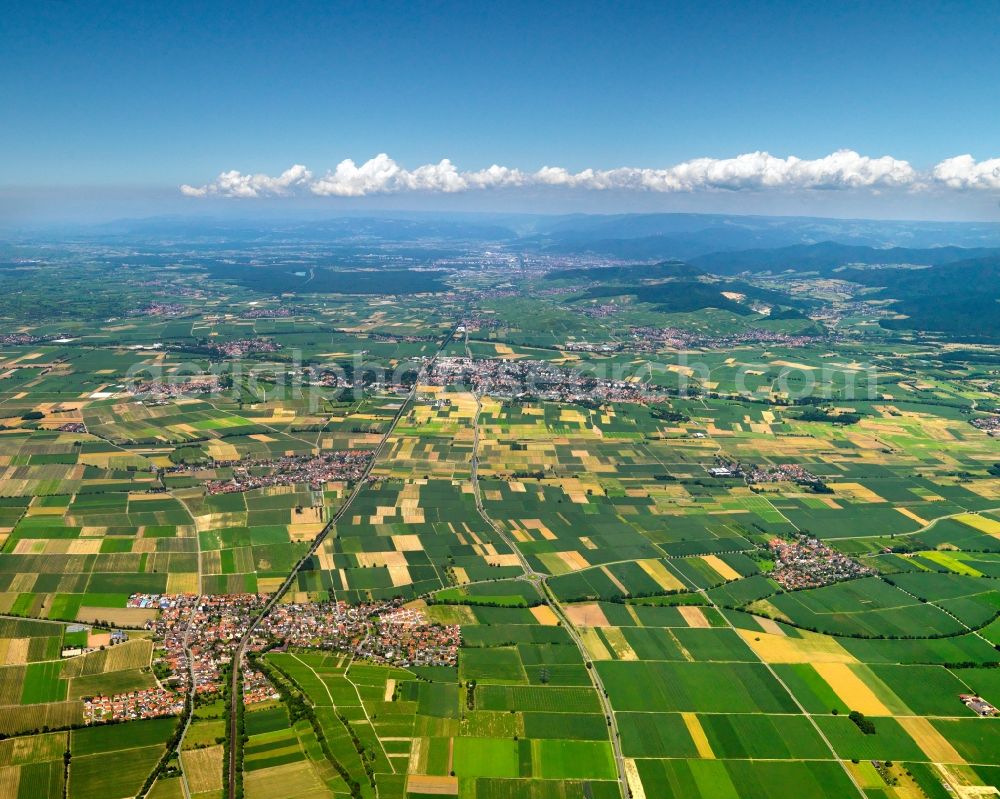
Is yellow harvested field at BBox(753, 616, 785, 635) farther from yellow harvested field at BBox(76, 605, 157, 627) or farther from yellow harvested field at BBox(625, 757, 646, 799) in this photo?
yellow harvested field at BBox(76, 605, 157, 627)

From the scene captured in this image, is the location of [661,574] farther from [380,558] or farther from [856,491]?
[856,491]

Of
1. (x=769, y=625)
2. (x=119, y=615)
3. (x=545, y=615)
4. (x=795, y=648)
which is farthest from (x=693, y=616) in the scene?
(x=119, y=615)

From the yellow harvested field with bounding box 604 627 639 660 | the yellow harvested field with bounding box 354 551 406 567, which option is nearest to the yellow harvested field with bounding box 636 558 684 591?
the yellow harvested field with bounding box 604 627 639 660

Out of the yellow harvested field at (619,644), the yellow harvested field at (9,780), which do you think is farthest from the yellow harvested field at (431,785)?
the yellow harvested field at (9,780)

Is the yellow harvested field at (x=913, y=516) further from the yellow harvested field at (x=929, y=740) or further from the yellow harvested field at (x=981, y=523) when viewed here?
the yellow harvested field at (x=929, y=740)

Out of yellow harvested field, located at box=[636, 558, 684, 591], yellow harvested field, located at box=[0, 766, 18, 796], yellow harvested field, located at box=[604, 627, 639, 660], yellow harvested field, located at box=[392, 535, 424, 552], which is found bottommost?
yellow harvested field, located at box=[604, 627, 639, 660]

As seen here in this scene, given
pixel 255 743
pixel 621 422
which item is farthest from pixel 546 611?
pixel 621 422
